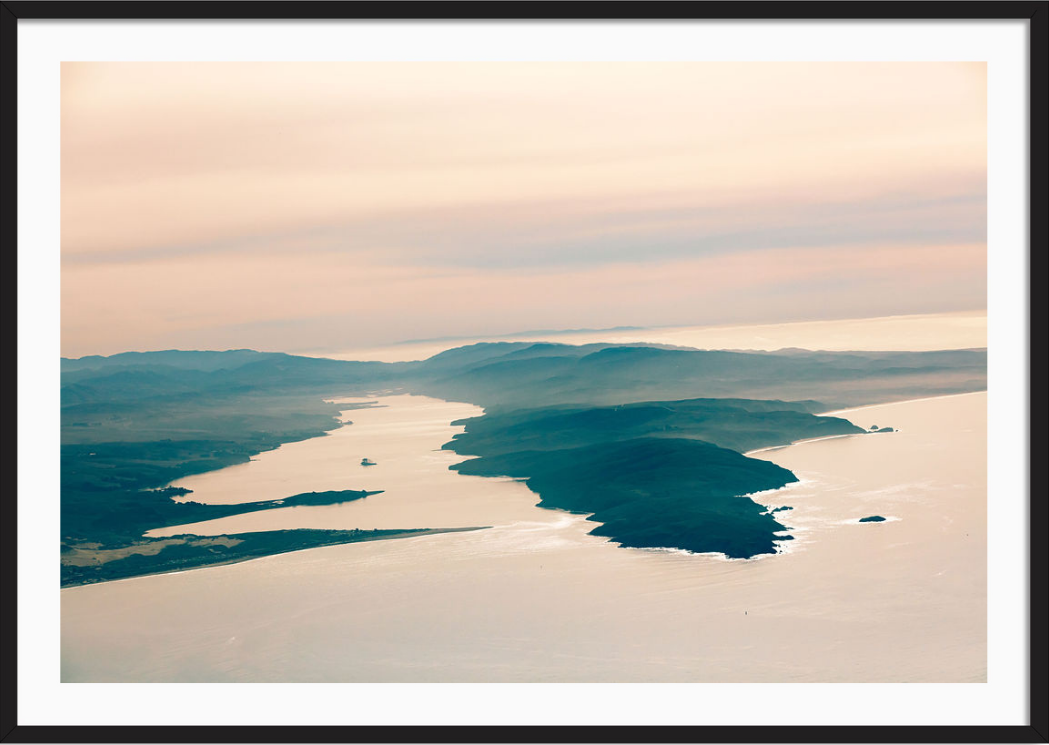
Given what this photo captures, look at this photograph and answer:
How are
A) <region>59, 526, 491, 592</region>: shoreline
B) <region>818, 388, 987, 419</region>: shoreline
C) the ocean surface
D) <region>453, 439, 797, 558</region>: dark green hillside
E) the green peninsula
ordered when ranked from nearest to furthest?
the ocean surface < <region>59, 526, 491, 592</region>: shoreline < <region>453, 439, 797, 558</region>: dark green hillside < the green peninsula < <region>818, 388, 987, 419</region>: shoreline

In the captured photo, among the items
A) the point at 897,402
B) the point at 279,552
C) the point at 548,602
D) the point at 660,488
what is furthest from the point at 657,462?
the point at 897,402

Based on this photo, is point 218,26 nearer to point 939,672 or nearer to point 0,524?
point 0,524

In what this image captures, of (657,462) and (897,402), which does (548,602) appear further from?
(897,402)

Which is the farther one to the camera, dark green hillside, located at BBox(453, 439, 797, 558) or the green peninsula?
the green peninsula

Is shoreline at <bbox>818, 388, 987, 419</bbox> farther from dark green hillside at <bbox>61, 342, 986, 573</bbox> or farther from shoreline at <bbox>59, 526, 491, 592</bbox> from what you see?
shoreline at <bbox>59, 526, 491, 592</bbox>

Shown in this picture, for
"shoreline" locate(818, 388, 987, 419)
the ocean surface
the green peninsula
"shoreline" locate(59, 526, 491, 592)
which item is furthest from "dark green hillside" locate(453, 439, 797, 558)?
"shoreline" locate(818, 388, 987, 419)

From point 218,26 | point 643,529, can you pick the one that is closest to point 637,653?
point 643,529

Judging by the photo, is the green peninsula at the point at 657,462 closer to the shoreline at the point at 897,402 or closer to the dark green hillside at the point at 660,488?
the dark green hillside at the point at 660,488
